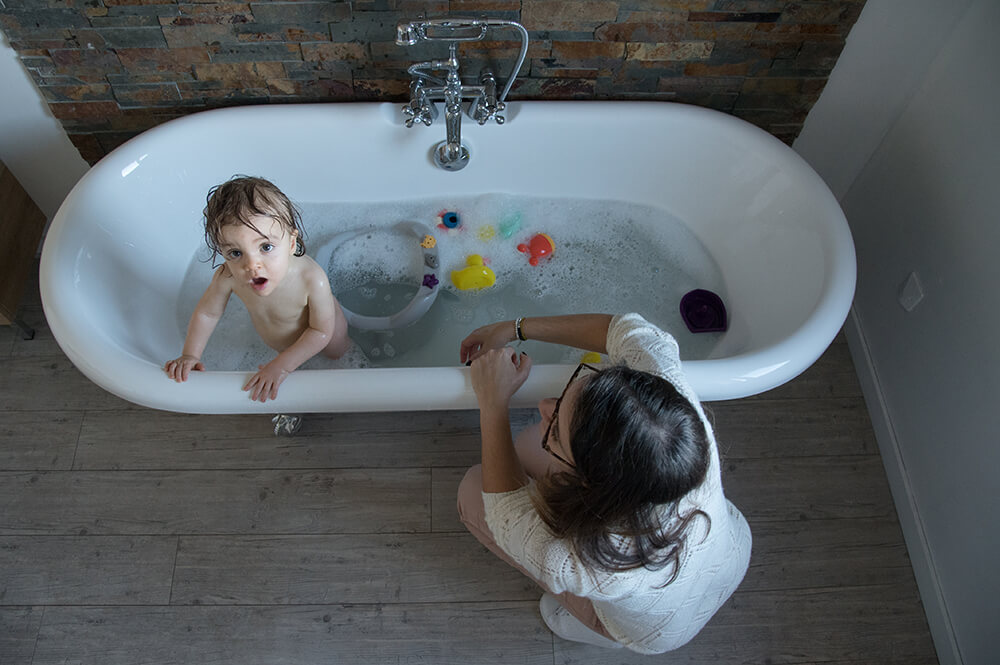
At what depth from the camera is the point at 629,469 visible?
2.45ft

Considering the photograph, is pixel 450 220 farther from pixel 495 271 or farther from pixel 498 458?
pixel 498 458

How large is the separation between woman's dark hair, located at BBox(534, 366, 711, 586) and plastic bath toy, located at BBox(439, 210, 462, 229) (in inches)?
37.0

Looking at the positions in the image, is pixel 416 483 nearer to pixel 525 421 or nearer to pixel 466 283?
pixel 525 421

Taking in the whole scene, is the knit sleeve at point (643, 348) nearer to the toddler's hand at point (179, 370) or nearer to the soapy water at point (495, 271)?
the soapy water at point (495, 271)

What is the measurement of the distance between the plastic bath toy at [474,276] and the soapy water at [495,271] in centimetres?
2

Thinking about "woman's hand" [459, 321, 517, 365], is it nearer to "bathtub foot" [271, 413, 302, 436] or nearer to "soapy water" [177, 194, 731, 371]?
"soapy water" [177, 194, 731, 371]

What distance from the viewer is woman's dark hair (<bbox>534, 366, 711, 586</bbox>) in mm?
750

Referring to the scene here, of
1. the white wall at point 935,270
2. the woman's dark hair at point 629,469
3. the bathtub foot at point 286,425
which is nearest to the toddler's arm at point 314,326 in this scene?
the bathtub foot at point 286,425

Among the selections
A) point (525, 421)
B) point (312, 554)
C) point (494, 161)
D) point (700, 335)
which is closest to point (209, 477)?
point (312, 554)

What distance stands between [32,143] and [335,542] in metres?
1.24

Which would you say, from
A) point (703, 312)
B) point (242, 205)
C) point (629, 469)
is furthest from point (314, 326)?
point (703, 312)

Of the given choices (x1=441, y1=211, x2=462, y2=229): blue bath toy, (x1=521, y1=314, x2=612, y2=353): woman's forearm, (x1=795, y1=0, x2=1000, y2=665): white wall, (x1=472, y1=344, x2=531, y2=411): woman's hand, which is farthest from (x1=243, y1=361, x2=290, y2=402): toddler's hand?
(x1=795, y1=0, x2=1000, y2=665): white wall

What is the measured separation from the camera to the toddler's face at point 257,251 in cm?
110

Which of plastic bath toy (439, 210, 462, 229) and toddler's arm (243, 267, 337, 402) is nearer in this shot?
toddler's arm (243, 267, 337, 402)
